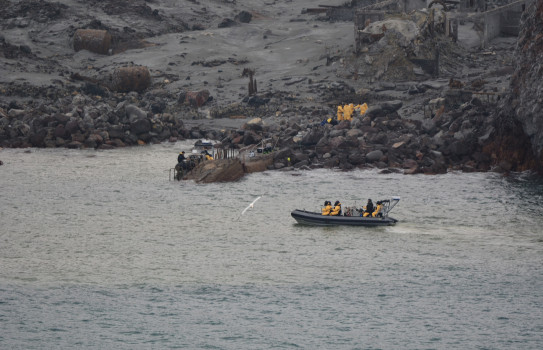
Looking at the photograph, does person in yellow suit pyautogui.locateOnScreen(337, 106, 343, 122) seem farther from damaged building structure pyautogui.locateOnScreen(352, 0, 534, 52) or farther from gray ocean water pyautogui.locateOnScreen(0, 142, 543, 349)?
damaged building structure pyautogui.locateOnScreen(352, 0, 534, 52)

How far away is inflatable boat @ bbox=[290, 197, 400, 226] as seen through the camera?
56438 millimetres

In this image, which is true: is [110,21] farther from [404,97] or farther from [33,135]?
[404,97]

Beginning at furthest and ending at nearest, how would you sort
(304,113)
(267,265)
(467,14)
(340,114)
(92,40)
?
(92,40) < (467,14) < (304,113) < (340,114) < (267,265)

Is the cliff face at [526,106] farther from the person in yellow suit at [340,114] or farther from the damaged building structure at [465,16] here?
the damaged building structure at [465,16]

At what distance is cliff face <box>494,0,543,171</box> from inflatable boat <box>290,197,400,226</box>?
18.6 m

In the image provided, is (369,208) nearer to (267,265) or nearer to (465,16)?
(267,265)

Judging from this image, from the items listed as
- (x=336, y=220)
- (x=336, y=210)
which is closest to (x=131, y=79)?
(x=336, y=210)

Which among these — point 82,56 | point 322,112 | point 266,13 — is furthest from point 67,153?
point 266,13

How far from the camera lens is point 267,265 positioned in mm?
49656

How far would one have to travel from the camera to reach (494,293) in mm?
45188

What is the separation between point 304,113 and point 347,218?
36730mm

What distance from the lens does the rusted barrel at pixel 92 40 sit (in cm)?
11564

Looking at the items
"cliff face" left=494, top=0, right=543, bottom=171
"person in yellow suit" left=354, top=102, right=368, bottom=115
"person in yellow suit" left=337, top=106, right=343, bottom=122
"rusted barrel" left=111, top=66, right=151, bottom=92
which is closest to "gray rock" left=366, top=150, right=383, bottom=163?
"cliff face" left=494, top=0, right=543, bottom=171

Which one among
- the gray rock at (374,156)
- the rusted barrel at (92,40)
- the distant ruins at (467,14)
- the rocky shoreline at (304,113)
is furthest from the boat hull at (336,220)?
the rusted barrel at (92,40)
